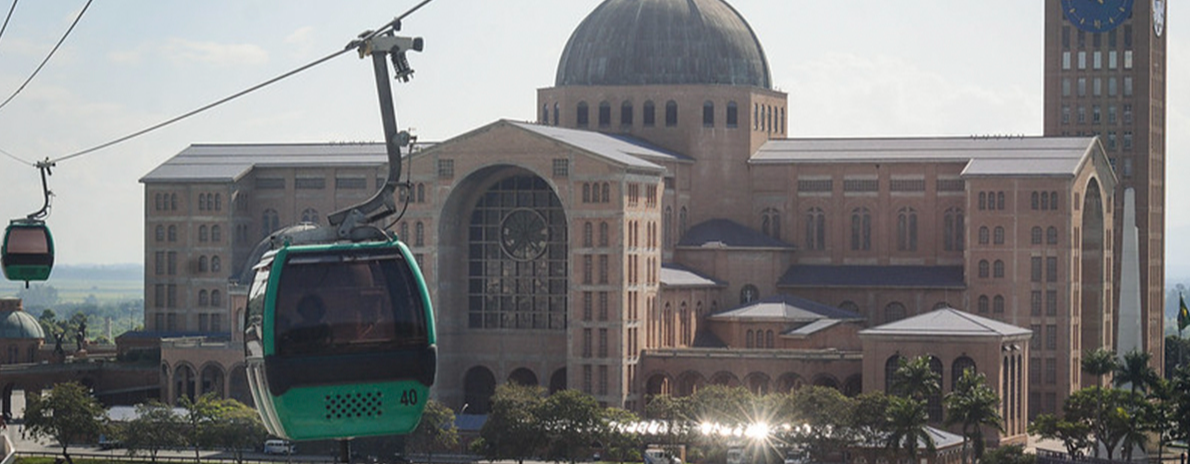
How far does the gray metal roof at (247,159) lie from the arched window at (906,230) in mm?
28967

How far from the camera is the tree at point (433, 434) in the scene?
113 meters

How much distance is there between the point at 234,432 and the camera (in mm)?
116312

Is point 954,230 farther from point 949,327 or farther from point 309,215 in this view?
point 309,215

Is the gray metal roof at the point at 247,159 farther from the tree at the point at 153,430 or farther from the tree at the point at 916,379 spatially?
the tree at the point at 916,379

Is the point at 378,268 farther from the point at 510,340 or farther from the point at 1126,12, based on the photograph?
the point at 1126,12

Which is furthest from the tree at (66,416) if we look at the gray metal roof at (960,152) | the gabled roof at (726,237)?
the gray metal roof at (960,152)

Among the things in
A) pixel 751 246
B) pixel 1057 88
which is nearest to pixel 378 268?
pixel 751 246

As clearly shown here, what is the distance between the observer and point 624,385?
401ft

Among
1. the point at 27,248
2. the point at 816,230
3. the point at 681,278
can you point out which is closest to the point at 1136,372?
the point at 681,278

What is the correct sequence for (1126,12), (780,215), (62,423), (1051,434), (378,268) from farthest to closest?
1. (1126,12)
2. (780,215)
3. (62,423)
4. (1051,434)
5. (378,268)

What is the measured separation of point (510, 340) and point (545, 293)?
2.98m

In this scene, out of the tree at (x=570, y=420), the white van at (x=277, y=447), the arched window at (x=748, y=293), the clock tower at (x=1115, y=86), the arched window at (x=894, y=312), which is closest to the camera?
the tree at (x=570, y=420)

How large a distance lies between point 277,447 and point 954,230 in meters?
38.5

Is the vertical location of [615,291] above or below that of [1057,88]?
below
